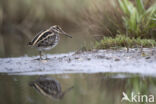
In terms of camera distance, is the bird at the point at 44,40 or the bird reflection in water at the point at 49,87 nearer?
the bird reflection in water at the point at 49,87

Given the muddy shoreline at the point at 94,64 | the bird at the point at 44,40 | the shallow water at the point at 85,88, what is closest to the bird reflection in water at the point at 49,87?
the shallow water at the point at 85,88

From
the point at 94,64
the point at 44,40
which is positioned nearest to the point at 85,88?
the point at 94,64

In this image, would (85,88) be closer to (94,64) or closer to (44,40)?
(94,64)

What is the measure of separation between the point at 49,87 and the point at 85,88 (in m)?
0.66

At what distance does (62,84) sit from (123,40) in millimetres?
3652

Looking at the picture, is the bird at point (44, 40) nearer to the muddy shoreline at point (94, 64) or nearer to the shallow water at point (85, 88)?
the muddy shoreline at point (94, 64)

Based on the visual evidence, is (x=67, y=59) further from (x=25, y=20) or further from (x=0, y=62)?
(x=25, y=20)

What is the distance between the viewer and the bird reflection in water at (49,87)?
6303mm

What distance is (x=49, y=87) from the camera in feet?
22.4

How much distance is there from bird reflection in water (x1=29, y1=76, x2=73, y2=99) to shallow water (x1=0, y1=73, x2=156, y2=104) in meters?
0.08

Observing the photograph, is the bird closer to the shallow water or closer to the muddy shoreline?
the muddy shoreline

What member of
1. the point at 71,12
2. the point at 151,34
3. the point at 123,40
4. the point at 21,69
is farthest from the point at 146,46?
the point at 71,12

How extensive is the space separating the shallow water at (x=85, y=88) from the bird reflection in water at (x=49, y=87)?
85mm

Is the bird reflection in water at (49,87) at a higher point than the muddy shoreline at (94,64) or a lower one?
lower
